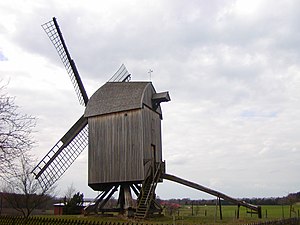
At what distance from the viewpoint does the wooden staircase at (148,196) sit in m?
21.3

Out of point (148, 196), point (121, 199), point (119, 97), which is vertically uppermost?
point (119, 97)

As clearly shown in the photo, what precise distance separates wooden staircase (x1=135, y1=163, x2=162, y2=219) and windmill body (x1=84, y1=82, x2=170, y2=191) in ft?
1.62

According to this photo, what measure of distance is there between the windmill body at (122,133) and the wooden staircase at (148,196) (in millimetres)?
495

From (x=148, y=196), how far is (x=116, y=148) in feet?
11.2

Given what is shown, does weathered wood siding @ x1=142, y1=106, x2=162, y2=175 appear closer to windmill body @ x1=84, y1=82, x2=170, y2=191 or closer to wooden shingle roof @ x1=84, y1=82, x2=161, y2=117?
windmill body @ x1=84, y1=82, x2=170, y2=191

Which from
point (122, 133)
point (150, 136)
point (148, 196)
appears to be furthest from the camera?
point (150, 136)

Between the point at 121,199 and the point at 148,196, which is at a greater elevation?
the point at 148,196

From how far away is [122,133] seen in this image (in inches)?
900

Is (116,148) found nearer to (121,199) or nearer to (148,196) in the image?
(121,199)

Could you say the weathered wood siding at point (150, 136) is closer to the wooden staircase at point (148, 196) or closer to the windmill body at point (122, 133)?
the windmill body at point (122, 133)

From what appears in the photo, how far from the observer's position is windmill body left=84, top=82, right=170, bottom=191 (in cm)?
2238

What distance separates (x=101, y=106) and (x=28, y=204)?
9150 millimetres

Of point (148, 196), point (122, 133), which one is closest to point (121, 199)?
point (148, 196)

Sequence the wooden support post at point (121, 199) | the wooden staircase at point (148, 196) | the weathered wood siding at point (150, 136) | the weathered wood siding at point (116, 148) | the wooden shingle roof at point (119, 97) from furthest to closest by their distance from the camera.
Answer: the wooden support post at point (121, 199) < the wooden shingle roof at point (119, 97) < the weathered wood siding at point (150, 136) < the weathered wood siding at point (116, 148) < the wooden staircase at point (148, 196)
